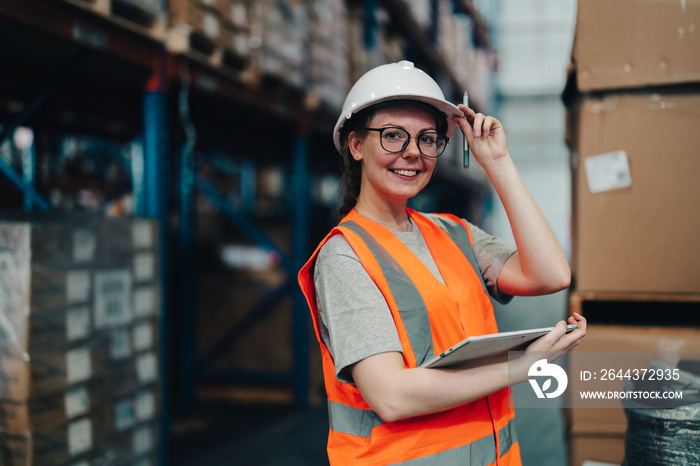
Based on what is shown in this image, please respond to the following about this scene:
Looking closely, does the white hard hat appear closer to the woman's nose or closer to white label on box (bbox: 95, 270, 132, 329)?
the woman's nose

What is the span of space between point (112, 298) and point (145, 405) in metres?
0.65

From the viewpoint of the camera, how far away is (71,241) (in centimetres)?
246

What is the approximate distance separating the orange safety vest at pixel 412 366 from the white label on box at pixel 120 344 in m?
1.73

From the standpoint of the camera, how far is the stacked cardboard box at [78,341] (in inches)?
87.2

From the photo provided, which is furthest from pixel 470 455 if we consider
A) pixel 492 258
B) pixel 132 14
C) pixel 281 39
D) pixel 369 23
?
pixel 369 23

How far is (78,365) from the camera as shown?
96.7 inches

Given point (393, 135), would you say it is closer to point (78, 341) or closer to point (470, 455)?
point (470, 455)

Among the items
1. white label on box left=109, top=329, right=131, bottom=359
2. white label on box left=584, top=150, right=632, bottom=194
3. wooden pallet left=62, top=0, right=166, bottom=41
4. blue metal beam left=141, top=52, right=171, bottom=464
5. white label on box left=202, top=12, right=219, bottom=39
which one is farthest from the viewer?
white label on box left=202, top=12, right=219, bottom=39

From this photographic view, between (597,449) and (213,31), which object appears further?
(213,31)

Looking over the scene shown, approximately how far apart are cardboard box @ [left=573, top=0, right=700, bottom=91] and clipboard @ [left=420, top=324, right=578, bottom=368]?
111 centimetres

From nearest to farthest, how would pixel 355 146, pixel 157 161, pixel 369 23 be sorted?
pixel 355 146 → pixel 157 161 → pixel 369 23

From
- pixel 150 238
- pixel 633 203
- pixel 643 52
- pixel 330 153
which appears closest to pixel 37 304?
pixel 150 238

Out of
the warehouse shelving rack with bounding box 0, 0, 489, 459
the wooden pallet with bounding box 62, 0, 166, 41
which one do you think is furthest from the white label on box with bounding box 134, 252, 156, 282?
the wooden pallet with bounding box 62, 0, 166, 41

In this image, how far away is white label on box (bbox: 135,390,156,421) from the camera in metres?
Result: 2.85
